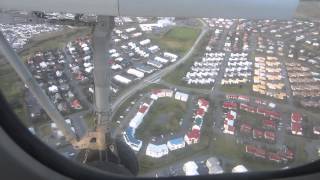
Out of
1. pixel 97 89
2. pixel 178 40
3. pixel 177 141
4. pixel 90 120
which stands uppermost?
pixel 97 89

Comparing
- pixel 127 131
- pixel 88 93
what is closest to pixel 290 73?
pixel 127 131

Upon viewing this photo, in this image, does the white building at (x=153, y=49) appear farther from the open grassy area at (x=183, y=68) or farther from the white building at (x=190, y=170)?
the white building at (x=190, y=170)

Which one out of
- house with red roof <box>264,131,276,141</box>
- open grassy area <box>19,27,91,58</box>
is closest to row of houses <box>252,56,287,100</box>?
house with red roof <box>264,131,276,141</box>

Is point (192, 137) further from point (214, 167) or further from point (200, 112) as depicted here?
point (214, 167)

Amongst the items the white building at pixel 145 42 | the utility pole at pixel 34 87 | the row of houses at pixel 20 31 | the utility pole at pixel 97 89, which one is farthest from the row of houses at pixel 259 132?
the row of houses at pixel 20 31

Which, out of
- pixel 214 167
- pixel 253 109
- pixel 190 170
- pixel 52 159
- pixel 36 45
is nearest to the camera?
pixel 52 159

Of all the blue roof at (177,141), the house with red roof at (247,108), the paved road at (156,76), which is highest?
the paved road at (156,76)

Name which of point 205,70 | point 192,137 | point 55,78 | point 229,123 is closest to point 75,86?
point 55,78

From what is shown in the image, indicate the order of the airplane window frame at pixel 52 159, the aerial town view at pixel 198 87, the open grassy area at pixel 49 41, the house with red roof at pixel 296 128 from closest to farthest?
the airplane window frame at pixel 52 159, the open grassy area at pixel 49 41, the aerial town view at pixel 198 87, the house with red roof at pixel 296 128
